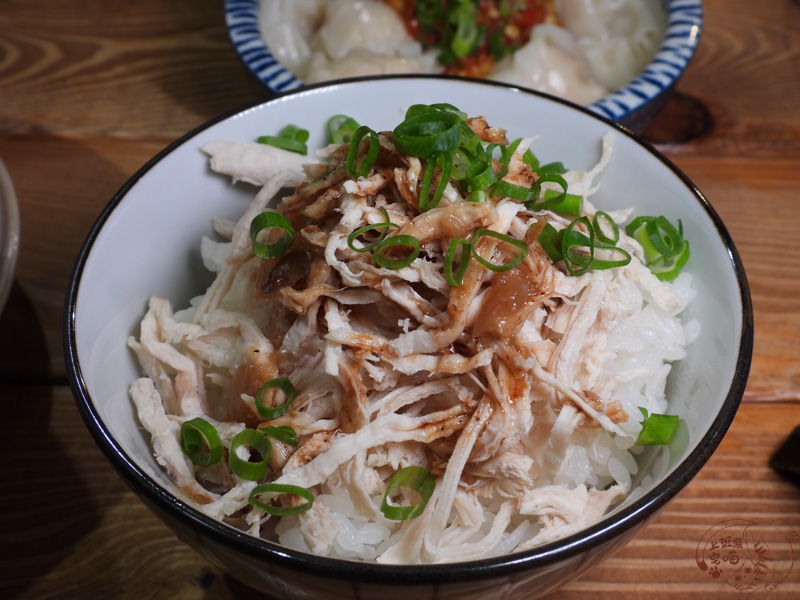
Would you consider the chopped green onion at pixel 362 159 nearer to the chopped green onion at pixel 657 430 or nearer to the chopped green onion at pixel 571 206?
the chopped green onion at pixel 571 206

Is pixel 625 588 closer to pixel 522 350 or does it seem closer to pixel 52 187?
pixel 522 350

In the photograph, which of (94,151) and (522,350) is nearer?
(522,350)

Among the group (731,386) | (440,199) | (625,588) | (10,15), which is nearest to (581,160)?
(440,199)

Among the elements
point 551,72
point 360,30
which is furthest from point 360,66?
point 551,72

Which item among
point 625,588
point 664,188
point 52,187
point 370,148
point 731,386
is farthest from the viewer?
point 52,187

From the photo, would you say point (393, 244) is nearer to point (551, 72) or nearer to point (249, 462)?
point (249, 462)

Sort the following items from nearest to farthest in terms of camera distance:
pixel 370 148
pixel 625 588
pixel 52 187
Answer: pixel 370 148 < pixel 625 588 < pixel 52 187
